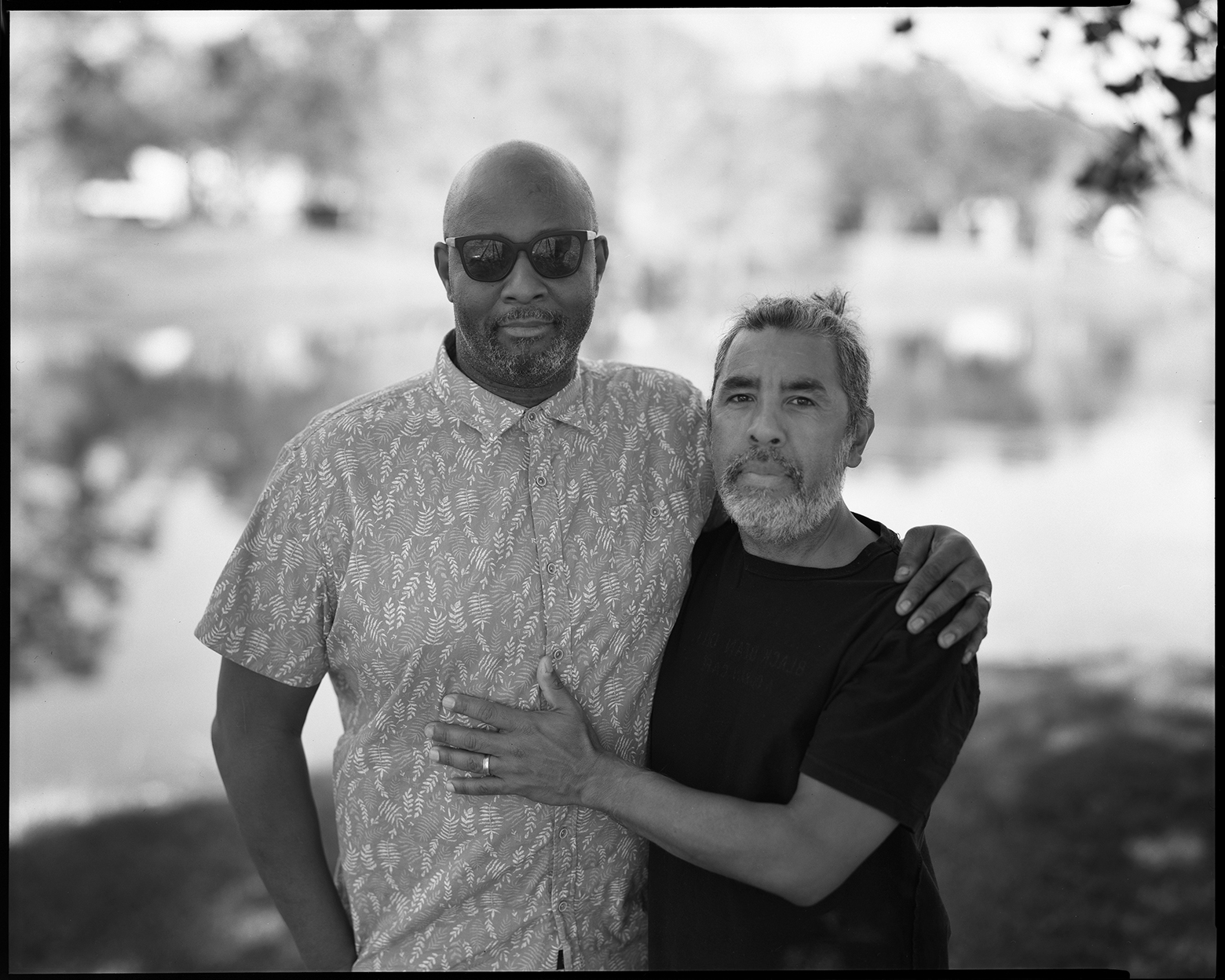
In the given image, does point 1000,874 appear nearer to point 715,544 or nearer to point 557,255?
point 715,544

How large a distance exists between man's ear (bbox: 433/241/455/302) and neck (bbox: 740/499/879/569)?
791mm

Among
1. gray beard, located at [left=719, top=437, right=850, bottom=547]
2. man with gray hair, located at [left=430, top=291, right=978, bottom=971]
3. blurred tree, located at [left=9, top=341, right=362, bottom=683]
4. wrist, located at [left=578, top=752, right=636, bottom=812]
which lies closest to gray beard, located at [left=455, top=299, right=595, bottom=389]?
man with gray hair, located at [left=430, top=291, right=978, bottom=971]

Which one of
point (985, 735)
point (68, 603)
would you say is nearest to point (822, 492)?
point (985, 735)

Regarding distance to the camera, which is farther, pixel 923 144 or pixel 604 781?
pixel 923 144

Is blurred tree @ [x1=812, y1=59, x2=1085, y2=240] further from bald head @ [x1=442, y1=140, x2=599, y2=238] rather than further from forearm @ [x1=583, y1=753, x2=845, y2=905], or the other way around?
forearm @ [x1=583, y1=753, x2=845, y2=905]

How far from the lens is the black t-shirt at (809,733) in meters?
2.09

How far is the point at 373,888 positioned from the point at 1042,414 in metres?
15.7

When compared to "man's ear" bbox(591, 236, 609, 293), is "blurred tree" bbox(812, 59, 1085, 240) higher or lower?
higher

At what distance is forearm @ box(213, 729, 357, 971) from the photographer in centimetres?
249

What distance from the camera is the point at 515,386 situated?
8.08 feet

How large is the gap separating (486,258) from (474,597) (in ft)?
2.21

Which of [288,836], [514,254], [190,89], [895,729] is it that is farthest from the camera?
[190,89]

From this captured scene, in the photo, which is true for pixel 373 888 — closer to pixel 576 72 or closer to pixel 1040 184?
pixel 576 72

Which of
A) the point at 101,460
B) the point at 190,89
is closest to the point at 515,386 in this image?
the point at 101,460
